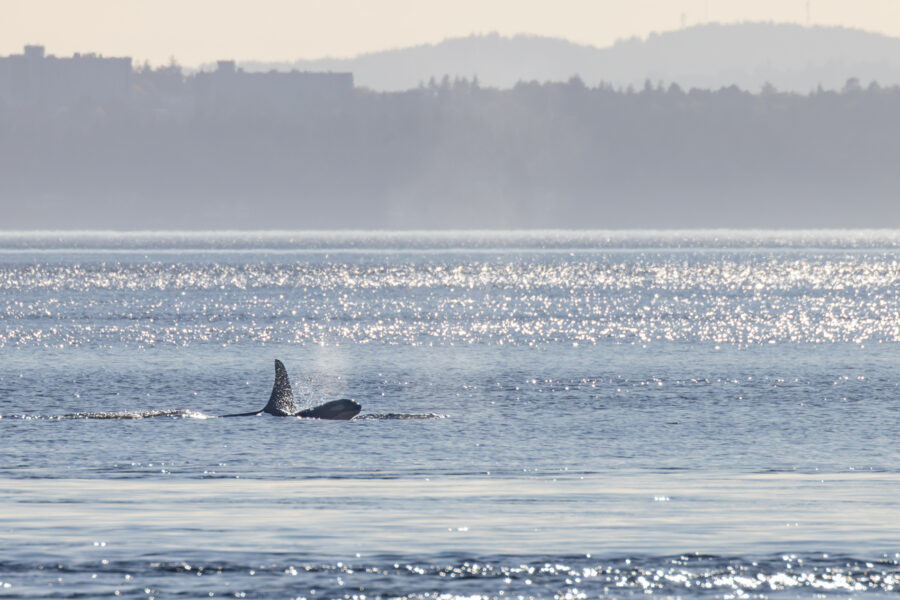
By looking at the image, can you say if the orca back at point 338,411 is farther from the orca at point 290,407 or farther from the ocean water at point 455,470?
the ocean water at point 455,470

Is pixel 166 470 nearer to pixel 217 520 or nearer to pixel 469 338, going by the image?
pixel 217 520

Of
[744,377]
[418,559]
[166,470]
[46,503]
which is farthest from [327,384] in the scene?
[418,559]

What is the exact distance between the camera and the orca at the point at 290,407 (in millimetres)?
49312

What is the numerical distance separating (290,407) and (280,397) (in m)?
0.50

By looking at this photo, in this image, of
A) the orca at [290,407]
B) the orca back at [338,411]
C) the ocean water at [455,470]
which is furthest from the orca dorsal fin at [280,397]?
the orca back at [338,411]

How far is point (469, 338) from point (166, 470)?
2387 inches

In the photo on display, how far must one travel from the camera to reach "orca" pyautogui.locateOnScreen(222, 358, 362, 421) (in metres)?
49.3

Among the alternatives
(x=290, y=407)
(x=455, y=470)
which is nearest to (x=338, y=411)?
(x=290, y=407)

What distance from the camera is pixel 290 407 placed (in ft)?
166

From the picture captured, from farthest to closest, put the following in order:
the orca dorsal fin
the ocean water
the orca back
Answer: the orca dorsal fin < the orca back < the ocean water

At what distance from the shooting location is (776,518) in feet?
97.2

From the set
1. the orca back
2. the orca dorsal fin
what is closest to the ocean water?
the orca back

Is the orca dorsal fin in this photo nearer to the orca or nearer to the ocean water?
the orca

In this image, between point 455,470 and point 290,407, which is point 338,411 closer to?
point 290,407
